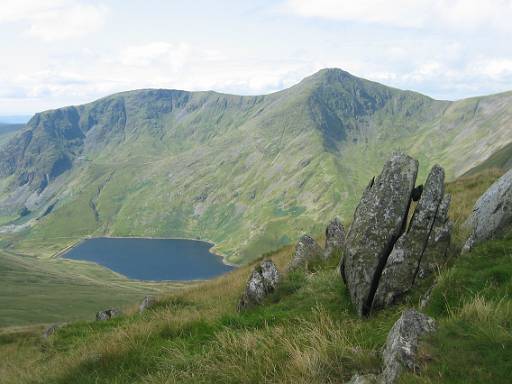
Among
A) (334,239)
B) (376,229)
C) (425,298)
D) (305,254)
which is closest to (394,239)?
→ (376,229)

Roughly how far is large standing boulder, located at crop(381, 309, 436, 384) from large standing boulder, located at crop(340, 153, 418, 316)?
13.1ft

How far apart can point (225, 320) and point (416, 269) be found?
5.62 meters

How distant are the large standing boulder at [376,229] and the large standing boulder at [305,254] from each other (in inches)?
261

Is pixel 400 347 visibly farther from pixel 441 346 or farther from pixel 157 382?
pixel 157 382

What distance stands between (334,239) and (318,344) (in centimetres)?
1268

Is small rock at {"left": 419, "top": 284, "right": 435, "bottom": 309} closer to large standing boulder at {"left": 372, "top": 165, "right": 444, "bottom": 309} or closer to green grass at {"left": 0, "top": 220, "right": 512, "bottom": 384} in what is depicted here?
green grass at {"left": 0, "top": 220, "right": 512, "bottom": 384}

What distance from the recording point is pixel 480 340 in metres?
7.14

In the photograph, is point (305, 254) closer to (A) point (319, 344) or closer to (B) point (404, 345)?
(A) point (319, 344)

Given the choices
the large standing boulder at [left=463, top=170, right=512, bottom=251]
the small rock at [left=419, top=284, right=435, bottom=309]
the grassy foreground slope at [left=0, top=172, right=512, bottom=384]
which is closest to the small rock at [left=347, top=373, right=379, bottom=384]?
the grassy foreground slope at [left=0, top=172, right=512, bottom=384]

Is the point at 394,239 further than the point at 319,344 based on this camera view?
Yes

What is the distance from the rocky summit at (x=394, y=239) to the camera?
11969mm

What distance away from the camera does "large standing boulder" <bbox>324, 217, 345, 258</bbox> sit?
20.1m

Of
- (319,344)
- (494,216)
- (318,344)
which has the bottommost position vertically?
(319,344)

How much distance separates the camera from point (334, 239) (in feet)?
67.9
